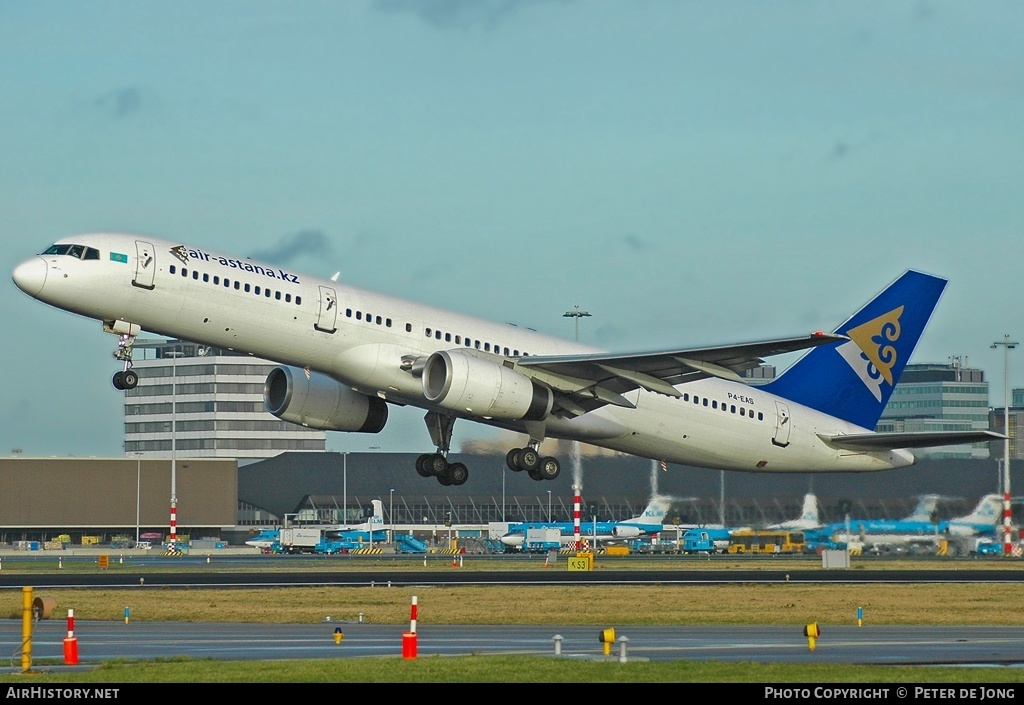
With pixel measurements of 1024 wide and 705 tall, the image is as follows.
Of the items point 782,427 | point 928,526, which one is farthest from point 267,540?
point 782,427

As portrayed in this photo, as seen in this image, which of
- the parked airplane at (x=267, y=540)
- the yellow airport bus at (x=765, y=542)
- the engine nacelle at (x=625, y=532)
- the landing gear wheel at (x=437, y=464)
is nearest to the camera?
the landing gear wheel at (x=437, y=464)

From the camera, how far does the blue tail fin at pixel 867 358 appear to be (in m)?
50.4

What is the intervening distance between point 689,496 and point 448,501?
4291 centimetres

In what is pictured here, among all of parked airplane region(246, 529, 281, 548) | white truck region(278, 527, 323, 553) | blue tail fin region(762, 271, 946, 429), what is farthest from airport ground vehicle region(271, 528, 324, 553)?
blue tail fin region(762, 271, 946, 429)

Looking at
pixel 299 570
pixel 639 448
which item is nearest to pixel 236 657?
pixel 639 448

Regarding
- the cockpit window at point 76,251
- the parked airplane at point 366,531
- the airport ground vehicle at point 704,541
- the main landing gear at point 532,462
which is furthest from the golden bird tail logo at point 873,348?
the parked airplane at point 366,531

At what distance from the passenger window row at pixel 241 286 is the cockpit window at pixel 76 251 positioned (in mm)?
1988

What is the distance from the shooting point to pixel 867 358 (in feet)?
169

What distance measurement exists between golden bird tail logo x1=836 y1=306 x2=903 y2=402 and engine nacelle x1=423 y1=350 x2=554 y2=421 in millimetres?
14842

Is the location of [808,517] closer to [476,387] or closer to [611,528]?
[611,528]

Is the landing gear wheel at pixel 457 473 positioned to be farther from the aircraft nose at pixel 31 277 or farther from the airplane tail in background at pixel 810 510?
the airplane tail in background at pixel 810 510

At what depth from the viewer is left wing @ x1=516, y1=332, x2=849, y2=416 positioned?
131 feet

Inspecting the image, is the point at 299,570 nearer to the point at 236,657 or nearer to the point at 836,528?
the point at 836,528

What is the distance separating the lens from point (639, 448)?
46.2 metres
